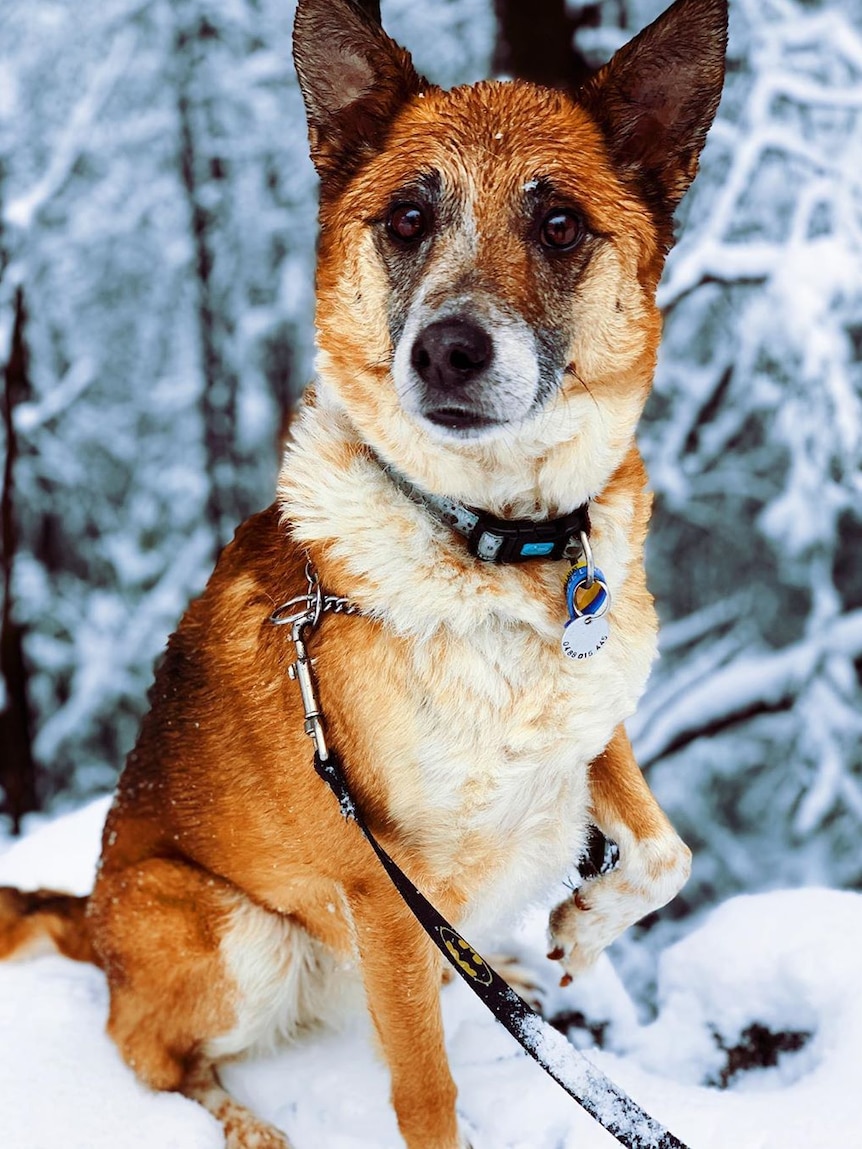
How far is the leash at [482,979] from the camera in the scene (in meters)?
1.57

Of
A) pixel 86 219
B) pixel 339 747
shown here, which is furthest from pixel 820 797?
pixel 86 219

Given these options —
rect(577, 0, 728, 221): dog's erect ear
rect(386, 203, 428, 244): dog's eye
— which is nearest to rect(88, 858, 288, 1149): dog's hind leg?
rect(386, 203, 428, 244): dog's eye

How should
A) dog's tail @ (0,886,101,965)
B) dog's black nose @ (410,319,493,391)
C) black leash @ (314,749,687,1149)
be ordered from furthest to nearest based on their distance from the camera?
dog's tail @ (0,886,101,965)
dog's black nose @ (410,319,493,391)
black leash @ (314,749,687,1149)

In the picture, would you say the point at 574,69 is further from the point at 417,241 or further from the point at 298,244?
the point at 417,241

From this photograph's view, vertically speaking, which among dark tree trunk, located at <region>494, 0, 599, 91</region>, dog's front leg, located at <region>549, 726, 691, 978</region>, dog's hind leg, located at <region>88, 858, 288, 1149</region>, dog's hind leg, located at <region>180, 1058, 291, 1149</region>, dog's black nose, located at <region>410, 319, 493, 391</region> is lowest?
dog's hind leg, located at <region>180, 1058, 291, 1149</region>

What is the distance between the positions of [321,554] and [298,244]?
5.04 m

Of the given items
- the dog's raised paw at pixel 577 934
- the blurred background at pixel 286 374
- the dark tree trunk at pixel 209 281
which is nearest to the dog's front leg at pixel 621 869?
the dog's raised paw at pixel 577 934

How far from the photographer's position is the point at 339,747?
1.95 metres

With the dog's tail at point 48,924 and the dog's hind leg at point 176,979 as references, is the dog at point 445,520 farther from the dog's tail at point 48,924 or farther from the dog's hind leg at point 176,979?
the dog's tail at point 48,924

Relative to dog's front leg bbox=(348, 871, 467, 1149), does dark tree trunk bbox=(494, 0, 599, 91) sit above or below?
above

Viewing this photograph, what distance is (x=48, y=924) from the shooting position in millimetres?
2764

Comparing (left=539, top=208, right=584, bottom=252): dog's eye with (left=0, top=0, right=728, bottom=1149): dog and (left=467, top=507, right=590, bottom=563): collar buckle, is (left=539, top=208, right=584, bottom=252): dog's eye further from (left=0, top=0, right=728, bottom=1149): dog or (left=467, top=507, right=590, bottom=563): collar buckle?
(left=467, top=507, right=590, bottom=563): collar buckle

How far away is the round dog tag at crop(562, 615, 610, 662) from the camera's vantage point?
190cm

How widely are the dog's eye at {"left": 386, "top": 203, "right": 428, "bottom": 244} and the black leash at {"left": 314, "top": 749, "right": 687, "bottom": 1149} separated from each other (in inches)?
45.3
